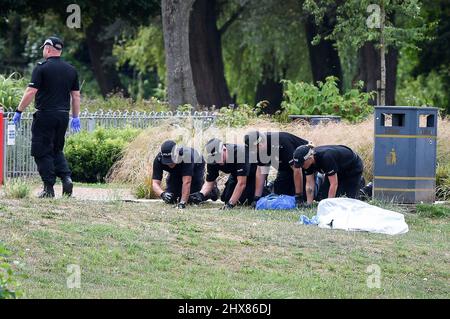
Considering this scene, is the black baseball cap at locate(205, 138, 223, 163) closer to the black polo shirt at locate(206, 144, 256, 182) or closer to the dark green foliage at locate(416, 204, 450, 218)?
the black polo shirt at locate(206, 144, 256, 182)

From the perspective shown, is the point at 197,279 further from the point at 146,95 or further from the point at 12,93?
the point at 146,95

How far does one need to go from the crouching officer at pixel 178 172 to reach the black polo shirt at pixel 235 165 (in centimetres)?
26

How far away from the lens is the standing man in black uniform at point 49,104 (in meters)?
14.7

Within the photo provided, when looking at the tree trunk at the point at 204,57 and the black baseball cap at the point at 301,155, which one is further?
the tree trunk at the point at 204,57

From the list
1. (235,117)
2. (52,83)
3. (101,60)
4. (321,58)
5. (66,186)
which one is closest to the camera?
(52,83)

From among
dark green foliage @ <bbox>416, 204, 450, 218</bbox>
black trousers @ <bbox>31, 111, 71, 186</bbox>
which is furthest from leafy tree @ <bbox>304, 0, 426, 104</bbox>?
black trousers @ <bbox>31, 111, 71, 186</bbox>

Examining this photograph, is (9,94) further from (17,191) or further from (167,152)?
(17,191)

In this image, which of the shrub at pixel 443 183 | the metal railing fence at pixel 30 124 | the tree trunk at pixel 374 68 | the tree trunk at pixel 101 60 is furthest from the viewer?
the tree trunk at pixel 101 60

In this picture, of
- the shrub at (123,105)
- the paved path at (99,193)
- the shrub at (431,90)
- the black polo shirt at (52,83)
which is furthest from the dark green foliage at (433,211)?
the shrub at (431,90)

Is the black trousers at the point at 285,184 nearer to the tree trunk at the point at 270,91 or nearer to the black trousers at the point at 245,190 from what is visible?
the black trousers at the point at 245,190

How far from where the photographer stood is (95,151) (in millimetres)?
19766

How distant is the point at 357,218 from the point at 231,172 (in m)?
2.38

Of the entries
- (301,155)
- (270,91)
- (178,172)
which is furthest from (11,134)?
(270,91)

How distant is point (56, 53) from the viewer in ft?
48.8
